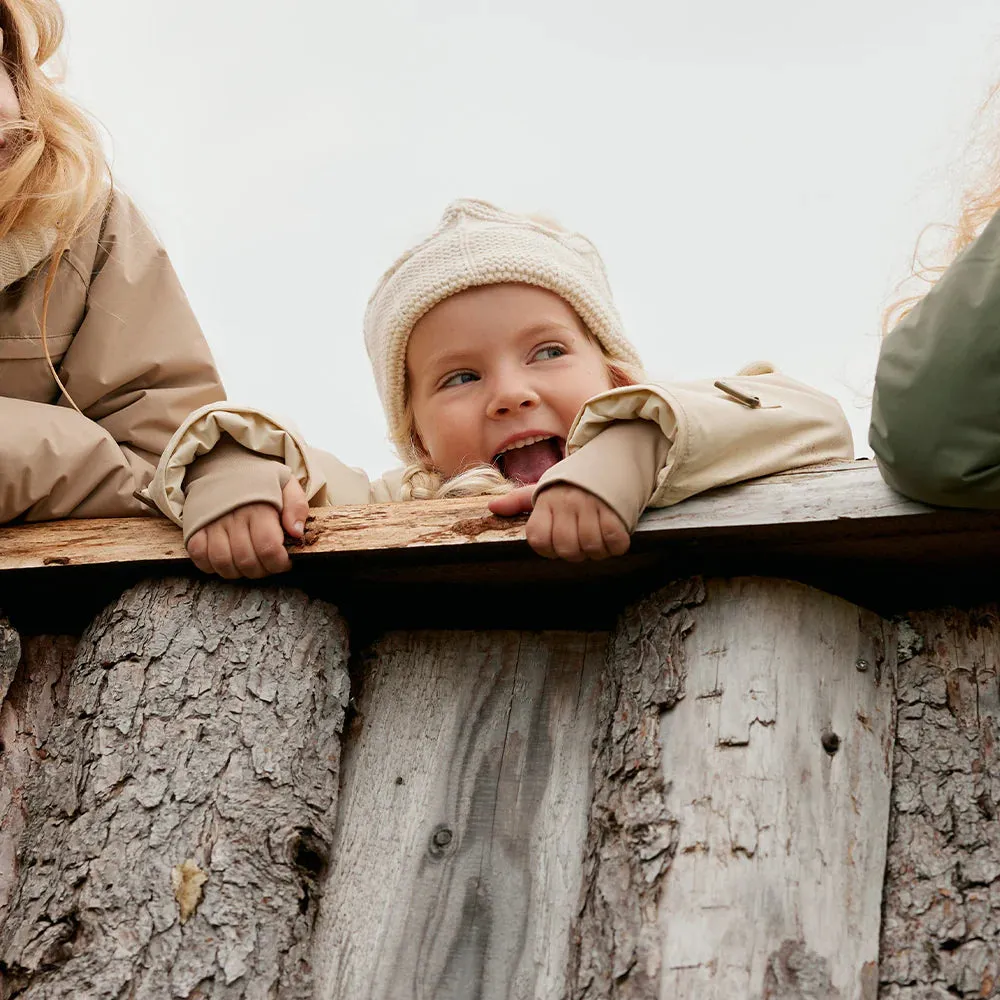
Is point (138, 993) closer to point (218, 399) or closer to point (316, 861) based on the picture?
point (316, 861)

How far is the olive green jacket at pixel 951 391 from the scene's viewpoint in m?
1.37

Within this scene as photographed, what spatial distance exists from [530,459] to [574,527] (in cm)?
86

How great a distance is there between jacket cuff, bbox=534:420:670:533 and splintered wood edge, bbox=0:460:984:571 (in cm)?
6

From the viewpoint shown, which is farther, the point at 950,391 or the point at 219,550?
the point at 219,550

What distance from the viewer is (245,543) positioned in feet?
5.73

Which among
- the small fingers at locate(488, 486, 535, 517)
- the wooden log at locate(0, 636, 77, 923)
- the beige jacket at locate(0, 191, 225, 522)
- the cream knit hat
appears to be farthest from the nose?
the wooden log at locate(0, 636, 77, 923)

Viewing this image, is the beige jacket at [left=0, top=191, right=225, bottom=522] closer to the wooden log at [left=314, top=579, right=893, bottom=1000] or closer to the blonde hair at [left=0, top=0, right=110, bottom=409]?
the blonde hair at [left=0, top=0, right=110, bottom=409]

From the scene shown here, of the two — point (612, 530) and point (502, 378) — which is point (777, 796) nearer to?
point (612, 530)

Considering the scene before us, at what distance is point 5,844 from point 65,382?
90 cm

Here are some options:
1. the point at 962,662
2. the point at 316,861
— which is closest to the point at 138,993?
the point at 316,861

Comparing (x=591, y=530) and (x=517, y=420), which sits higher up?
(x=517, y=420)

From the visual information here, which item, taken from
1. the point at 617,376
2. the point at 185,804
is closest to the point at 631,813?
the point at 185,804

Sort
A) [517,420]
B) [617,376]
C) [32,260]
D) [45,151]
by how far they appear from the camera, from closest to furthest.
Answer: [32,260], [45,151], [517,420], [617,376]

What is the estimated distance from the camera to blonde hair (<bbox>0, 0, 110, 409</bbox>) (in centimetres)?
213
